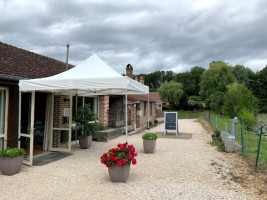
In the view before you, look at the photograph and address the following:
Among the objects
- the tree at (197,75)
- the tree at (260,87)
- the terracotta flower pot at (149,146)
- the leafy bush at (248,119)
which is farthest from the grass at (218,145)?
the tree at (197,75)

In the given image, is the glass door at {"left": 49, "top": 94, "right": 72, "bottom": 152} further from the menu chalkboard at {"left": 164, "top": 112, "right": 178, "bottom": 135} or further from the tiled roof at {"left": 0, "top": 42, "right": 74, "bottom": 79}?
the menu chalkboard at {"left": 164, "top": 112, "right": 178, "bottom": 135}

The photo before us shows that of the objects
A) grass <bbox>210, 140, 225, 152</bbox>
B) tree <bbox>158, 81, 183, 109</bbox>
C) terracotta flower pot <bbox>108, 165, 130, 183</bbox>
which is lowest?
grass <bbox>210, 140, 225, 152</bbox>

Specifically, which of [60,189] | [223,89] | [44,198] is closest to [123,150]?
[60,189]

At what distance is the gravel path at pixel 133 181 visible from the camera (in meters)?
3.98

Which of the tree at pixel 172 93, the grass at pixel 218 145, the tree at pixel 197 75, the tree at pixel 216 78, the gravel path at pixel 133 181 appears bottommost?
the gravel path at pixel 133 181

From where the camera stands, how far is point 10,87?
20.3ft

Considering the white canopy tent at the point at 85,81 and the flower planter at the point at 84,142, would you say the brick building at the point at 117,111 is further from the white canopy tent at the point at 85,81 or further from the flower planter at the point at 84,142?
the white canopy tent at the point at 85,81

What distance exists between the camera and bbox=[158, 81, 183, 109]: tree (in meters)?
40.9

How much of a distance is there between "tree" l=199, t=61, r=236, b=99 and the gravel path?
3329 cm

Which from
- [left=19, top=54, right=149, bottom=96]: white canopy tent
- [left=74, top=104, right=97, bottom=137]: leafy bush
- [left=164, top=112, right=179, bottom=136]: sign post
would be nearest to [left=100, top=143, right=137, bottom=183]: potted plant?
[left=19, top=54, right=149, bottom=96]: white canopy tent

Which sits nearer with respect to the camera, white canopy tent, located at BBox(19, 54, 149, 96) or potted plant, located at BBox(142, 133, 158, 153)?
white canopy tent, located at BBox(19, 54, 149, 96)

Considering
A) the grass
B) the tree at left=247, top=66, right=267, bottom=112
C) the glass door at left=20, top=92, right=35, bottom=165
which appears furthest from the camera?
the tree at left=247, top=66, right=267, bottom=112

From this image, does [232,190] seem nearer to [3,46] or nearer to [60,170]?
[60,170]

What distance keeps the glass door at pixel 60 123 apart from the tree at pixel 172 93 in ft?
113
